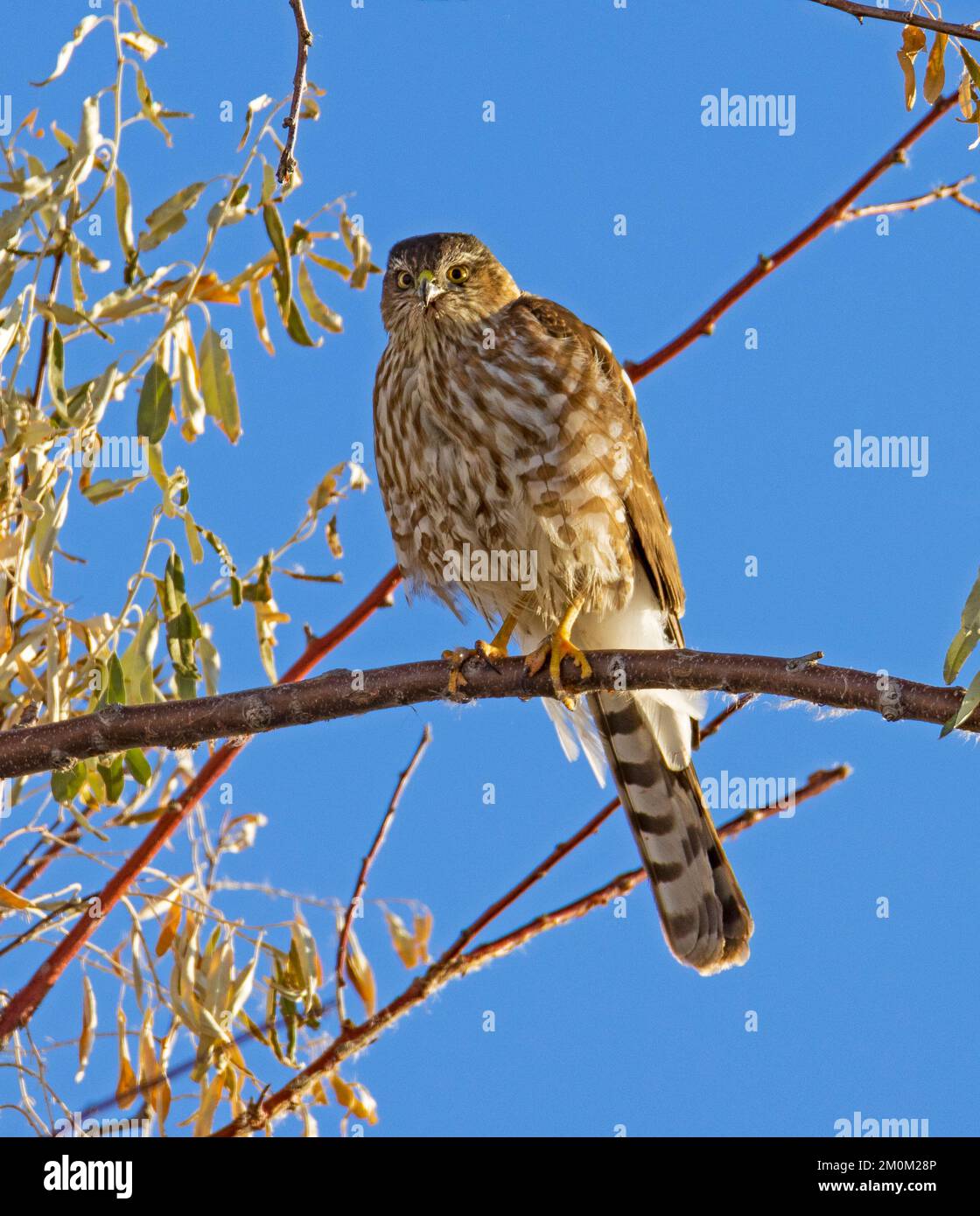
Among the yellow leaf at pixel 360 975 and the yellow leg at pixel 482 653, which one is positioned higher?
the yellow leg at pixel 482 653

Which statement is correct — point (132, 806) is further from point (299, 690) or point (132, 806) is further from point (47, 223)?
point (47, 223)

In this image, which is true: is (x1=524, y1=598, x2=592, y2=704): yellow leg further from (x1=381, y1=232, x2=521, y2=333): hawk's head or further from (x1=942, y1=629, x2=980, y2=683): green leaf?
(x1=381, y1=232, x2=521, y2=333): hawk's head

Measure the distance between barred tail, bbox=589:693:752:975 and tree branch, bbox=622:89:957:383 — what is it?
37.4 inches

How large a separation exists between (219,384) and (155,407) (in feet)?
1.19

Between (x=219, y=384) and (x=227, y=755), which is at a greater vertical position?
(x=219, y=384)

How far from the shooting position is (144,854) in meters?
3.06

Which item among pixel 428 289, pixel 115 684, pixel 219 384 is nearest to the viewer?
pixel 115 684

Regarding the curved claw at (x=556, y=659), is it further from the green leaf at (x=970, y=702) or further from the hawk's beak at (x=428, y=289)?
the hawk's beak at (x=428, y=289)

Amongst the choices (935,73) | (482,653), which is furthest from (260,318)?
(935,73)

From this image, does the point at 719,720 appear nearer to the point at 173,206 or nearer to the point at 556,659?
the point at 556,659

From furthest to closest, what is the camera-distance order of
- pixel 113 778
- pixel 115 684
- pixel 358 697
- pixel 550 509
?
pixel 550 509
pixel 113 778
pixel 115 684
pixel 358 697

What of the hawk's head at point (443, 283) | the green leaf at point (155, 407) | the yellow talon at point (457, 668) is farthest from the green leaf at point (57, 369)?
the hawk's head at point (443, 283)

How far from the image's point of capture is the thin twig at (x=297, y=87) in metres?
2.38

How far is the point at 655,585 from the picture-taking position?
13.1 ft
